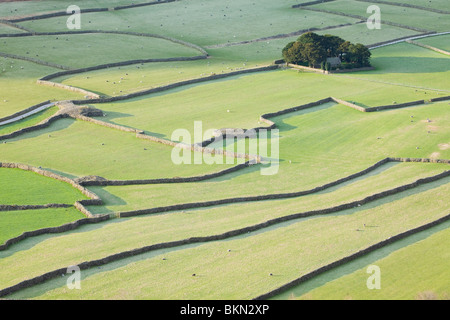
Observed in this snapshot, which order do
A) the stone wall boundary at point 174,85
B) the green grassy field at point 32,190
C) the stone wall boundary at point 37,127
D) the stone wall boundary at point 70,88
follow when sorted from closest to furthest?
the green grassy field at point 32,190 < the stone wall boundary at point 37,127 < the stone wall boundary at point 174,85 < the stone wall boundary at point 70,88

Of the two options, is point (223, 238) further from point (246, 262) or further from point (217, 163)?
point (217, 163)

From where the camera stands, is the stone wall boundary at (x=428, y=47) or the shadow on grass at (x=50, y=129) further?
the stone wall boundary at (x=428, y=47)

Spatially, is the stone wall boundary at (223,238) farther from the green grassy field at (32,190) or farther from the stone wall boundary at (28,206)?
the green grassy field at (32,190)

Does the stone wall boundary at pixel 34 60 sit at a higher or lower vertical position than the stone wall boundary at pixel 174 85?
higher

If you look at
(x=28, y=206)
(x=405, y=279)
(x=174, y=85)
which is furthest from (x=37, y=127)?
(x=405, y=279)

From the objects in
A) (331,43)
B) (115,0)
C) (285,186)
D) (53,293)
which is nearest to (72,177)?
(285,186)

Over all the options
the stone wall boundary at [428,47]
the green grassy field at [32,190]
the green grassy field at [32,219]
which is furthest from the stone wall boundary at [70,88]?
the stone wall boundary at [428,47]

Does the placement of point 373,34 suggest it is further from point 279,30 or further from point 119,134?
point 119,134
